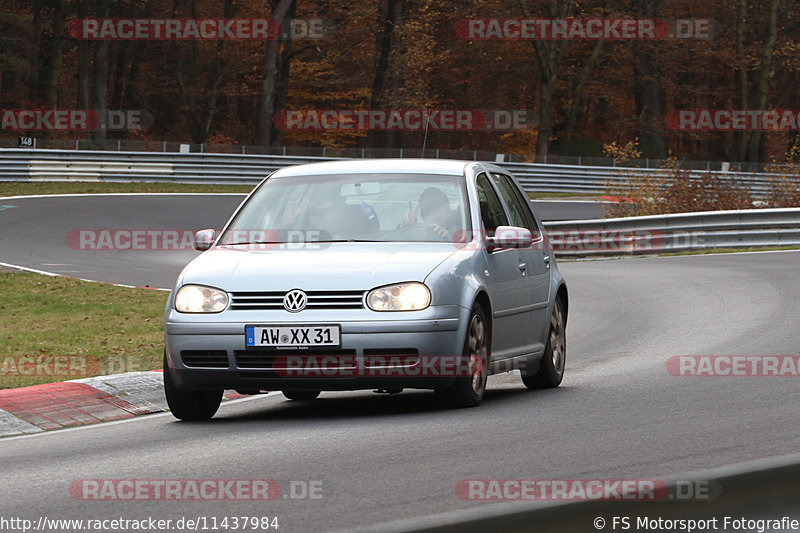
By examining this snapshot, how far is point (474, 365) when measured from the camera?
8.99 m

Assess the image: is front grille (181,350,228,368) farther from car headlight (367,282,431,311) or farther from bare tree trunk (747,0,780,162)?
bare tree trunk (747,0,780,162)

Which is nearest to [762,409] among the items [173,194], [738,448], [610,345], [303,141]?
[738,448]

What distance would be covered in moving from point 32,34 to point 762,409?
206 ft

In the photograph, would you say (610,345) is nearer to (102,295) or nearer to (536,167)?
(102,295)

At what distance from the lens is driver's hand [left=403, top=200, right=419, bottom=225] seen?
31.2ft

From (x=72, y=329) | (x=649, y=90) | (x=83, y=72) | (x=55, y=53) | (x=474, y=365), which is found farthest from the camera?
(x=649, y=90)

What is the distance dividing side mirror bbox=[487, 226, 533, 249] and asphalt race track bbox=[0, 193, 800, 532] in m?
1.08

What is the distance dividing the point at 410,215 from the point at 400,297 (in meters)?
1.18

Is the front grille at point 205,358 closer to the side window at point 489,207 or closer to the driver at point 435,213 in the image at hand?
the driver at point 435,213

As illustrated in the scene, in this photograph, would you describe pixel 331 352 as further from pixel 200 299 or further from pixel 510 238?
pixel 510 238

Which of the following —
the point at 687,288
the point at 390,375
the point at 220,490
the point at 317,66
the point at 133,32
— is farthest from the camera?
the point at 317,66

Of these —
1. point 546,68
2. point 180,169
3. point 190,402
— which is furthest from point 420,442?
point 546,68

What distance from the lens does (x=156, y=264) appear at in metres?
23.9

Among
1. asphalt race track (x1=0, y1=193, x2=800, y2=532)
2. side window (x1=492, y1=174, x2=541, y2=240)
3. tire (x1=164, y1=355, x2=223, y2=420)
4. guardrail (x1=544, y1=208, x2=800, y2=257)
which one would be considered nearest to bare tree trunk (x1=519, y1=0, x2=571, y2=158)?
guardrail (x1=544, y1=208, x2=800, y2=257)
